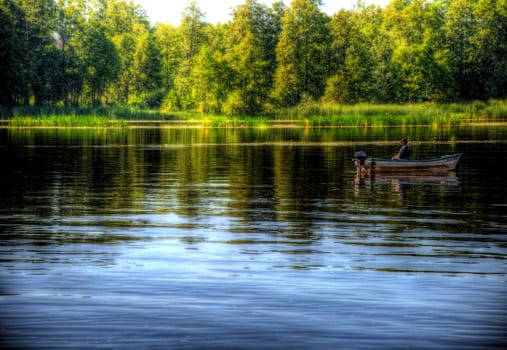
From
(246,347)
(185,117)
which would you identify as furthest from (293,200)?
(185,117)

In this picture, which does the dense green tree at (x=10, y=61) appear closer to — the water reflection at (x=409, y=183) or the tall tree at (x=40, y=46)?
the tall tree at (x=40, y=46)

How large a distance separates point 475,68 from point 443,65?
7.11 meters

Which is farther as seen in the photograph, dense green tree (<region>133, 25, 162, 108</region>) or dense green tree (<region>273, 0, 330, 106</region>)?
dense green tree (<region>133, 25, 162, 108</region>)

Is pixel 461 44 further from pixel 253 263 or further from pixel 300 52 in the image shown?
pixel 253 263

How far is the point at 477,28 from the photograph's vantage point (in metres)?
159

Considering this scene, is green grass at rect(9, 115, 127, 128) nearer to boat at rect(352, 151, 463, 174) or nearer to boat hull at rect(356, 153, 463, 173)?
boat at rect(352, 151, 463, 174)

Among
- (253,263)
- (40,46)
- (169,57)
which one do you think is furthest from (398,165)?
(169,57)

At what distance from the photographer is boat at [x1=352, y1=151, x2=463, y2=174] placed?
38094mm

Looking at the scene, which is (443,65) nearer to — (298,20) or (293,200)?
(298,20)

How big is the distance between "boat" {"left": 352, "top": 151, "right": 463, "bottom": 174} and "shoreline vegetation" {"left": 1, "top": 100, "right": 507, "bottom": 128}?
6604cm

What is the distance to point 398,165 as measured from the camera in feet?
126

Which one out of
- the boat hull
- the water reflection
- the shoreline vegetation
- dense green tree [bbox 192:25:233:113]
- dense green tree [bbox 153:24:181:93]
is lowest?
the water reflection

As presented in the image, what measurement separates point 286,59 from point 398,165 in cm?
11722

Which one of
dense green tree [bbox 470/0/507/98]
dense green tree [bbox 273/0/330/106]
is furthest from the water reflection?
dense green tree [bbox 470/0/507/98]
